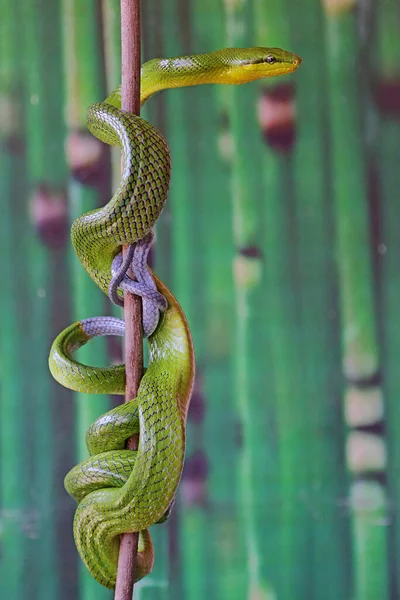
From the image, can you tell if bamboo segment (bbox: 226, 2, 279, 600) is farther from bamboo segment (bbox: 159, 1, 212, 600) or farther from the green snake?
the green snake

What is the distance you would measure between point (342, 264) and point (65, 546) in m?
1.03

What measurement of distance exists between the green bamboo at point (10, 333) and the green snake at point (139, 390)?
1.02 m

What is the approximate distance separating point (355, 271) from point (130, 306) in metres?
1.28

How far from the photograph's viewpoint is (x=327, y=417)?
161 cm

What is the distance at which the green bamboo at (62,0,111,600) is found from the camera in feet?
5.21

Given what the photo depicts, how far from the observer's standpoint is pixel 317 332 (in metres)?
1.62

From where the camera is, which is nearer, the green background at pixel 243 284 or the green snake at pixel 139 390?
the green snake at pixel 139 390

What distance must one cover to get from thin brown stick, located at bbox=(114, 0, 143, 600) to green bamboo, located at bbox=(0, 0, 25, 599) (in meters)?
1.19

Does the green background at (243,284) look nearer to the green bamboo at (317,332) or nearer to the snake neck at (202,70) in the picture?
the green bamboo at (317,332)

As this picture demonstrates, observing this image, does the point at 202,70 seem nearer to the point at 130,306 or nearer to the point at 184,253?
the point at 130,306

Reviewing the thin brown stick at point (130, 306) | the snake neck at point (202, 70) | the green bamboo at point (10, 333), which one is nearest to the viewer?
the thin brown stick at point (130, 306)

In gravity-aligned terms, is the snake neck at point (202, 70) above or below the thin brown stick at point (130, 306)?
above

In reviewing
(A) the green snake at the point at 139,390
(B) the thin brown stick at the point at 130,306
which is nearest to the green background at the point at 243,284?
(A) the green snake at the point at 139,390

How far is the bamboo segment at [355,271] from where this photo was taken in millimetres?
1615
